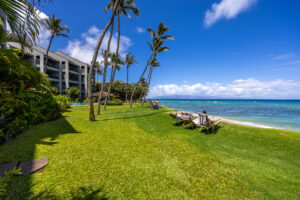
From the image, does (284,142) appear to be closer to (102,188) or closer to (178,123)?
(178,123)

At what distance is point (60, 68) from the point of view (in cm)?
2972

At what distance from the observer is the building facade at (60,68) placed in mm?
25469

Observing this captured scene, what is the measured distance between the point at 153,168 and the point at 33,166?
2812mm

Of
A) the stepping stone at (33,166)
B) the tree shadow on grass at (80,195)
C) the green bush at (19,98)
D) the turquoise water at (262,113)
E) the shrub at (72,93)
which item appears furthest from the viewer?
the shrub at (72,93)

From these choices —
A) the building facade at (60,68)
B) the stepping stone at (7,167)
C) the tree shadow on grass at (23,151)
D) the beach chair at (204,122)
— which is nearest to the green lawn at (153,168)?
the tree shadow on grass at (23,151)

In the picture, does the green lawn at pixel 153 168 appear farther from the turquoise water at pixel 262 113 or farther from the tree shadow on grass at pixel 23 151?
the turquoise water at pixel 262 113

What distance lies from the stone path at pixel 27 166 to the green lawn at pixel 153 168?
17 cm

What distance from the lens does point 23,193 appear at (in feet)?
7.23

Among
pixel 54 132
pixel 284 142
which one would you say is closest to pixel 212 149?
pixel 284 142

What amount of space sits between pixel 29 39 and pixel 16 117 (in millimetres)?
4427

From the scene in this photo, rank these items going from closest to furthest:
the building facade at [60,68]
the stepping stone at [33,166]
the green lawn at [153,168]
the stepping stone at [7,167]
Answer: the green lawn at [153,168] < the stepping stone at [7,167] < the stepping stone at [33,166] < the building facade at [60,68]

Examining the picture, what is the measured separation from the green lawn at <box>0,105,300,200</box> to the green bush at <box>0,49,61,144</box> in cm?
58

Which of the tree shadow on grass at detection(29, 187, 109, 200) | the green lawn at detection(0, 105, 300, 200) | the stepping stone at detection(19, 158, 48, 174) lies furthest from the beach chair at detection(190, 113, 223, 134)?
the stepping stone at detection(19, 158, 48, 174)

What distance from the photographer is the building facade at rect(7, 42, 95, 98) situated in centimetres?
2547
